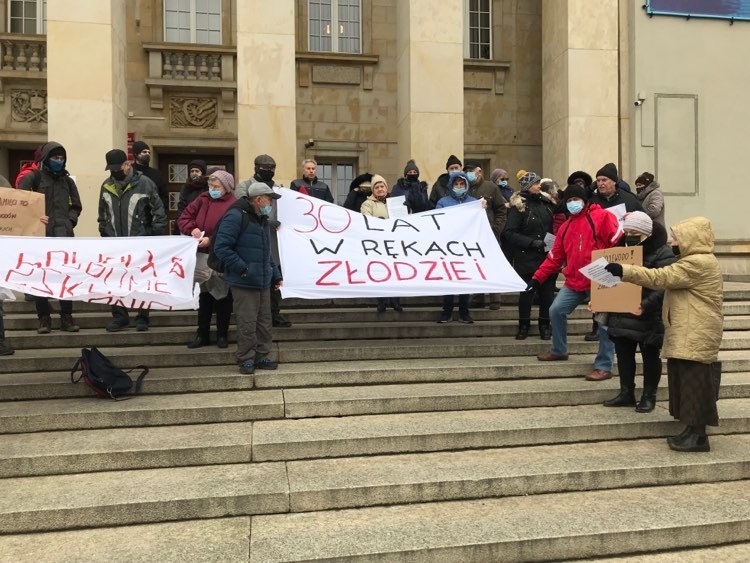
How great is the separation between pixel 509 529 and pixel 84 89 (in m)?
9.63

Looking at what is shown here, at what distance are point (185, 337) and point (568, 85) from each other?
29.4 feet

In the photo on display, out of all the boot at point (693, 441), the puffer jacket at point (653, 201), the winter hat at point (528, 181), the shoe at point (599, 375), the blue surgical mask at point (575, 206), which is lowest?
the boot at point (693, 441)

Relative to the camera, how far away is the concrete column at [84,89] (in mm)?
10180

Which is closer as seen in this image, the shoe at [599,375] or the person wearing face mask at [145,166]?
the shoe at [599,375]

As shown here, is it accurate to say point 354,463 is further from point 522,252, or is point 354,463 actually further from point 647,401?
point 522,252

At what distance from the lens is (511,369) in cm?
646

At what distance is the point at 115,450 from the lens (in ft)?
15.3

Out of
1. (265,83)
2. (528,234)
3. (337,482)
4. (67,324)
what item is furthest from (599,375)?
(265,83)

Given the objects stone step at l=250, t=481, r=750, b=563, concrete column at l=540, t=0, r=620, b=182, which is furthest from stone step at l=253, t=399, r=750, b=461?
concrete column at l=540, t=0, r=620, b=182

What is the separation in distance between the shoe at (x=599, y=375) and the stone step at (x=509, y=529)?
1.92 m

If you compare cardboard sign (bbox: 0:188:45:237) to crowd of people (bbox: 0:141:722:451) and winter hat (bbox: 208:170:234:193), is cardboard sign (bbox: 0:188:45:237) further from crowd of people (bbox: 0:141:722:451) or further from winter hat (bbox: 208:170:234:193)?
winter hat (bbox: 208:170:234:193)

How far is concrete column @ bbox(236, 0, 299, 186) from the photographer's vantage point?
1084 cm

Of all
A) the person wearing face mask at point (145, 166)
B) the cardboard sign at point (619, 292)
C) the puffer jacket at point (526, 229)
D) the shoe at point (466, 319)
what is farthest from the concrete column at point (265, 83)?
the cardboard sign at point (619, 292)

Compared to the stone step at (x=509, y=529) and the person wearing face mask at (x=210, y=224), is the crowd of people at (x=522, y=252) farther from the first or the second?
the stone step at (x=509, y=529)
